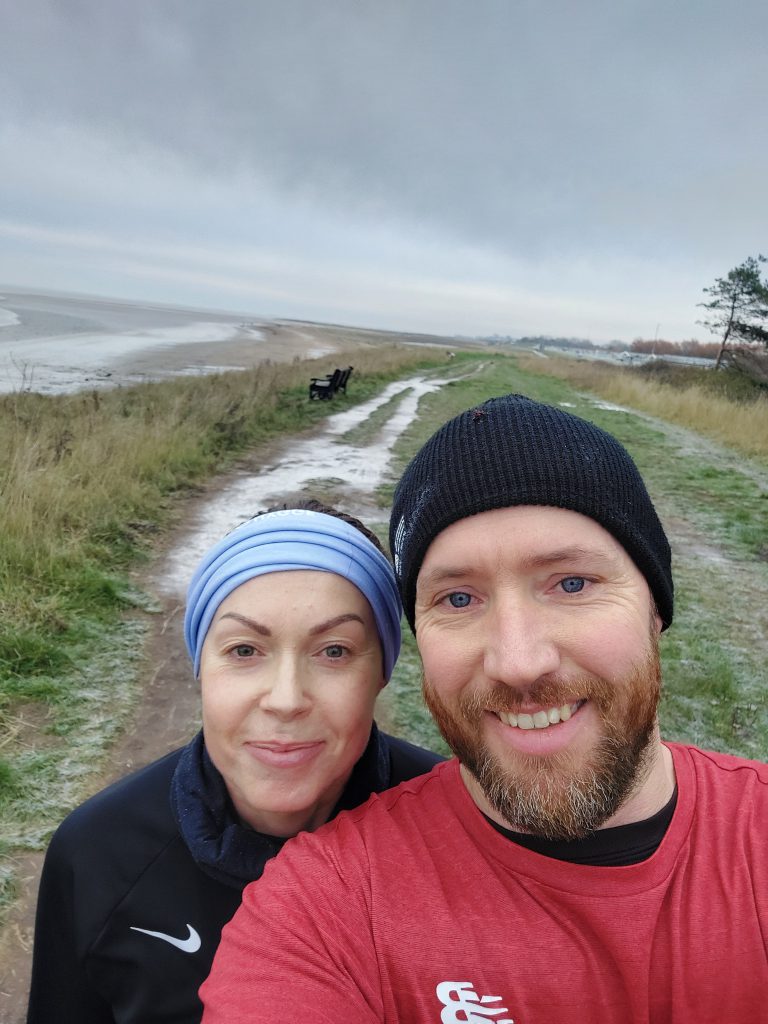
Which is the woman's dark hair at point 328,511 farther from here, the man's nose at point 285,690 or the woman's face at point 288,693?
the man's nose at point 285,690

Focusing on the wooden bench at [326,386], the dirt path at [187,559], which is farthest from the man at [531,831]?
the wooden bench at [326,386]

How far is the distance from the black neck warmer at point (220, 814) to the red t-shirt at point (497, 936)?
0.73 ft

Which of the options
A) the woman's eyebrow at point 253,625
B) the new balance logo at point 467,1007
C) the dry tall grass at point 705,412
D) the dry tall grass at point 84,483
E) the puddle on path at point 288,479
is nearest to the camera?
the new balance logo at point 467,1007

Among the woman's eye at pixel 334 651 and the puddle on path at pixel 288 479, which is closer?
the woman's eye at pixel 334 651

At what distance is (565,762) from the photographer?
3.91 ft

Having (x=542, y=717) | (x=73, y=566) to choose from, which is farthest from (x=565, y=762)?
(x=73, y=566)

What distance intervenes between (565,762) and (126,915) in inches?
41.7

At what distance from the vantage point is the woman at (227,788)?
139cm

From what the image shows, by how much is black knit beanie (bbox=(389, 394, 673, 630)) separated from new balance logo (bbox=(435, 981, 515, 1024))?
72 cm

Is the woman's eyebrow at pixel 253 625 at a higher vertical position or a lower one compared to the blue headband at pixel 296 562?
lower

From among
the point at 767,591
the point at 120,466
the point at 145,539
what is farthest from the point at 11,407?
the point at 767,591

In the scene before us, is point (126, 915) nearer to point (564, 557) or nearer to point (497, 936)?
point (497, 936)

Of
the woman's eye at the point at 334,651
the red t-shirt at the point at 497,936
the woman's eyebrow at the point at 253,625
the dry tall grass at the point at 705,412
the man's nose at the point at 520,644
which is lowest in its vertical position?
the red t-shirt at the point at 497,936

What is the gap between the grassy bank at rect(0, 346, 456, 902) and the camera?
300cm
